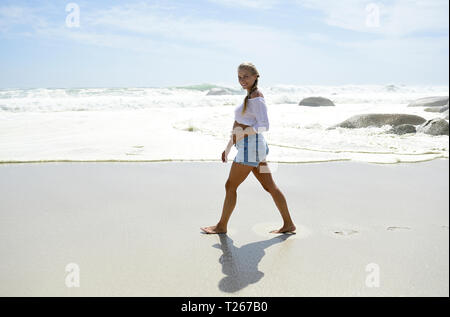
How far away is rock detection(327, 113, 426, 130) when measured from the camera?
1231 cm

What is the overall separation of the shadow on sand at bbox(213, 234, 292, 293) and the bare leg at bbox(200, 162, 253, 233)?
9 cm

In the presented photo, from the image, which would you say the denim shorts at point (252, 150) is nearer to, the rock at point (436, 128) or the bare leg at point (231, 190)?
the bare leg at point (231, 190)

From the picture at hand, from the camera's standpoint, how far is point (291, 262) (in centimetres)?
303

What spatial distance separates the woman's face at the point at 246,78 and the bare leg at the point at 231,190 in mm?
666

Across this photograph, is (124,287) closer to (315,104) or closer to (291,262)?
(291,262)

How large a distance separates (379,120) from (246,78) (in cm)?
1024

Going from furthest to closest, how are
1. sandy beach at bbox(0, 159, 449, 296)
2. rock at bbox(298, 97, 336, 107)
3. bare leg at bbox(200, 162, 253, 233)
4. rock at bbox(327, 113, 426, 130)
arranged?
1. rock at bbox(298, 97, 336, 107)
2. rock at bbox(327, 113, 426, 130)
3. bare leg at bbox(200, 162, 253, 233)
4. sandy beach at bbox(0, 159, 449, 296)

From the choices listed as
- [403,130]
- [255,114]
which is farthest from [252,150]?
[403,130]

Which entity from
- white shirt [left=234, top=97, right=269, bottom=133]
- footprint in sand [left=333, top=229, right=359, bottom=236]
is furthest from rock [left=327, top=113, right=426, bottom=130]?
white shirt [left=234, top=97, right=269, bottom=133]

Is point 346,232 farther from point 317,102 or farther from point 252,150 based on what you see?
point 317,102

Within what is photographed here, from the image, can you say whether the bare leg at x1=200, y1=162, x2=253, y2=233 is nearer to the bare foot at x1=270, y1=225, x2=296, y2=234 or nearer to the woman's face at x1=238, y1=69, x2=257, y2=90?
the bare foot at x1=270, y1=225, x2=296, y2=234

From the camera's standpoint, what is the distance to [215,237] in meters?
3.55
